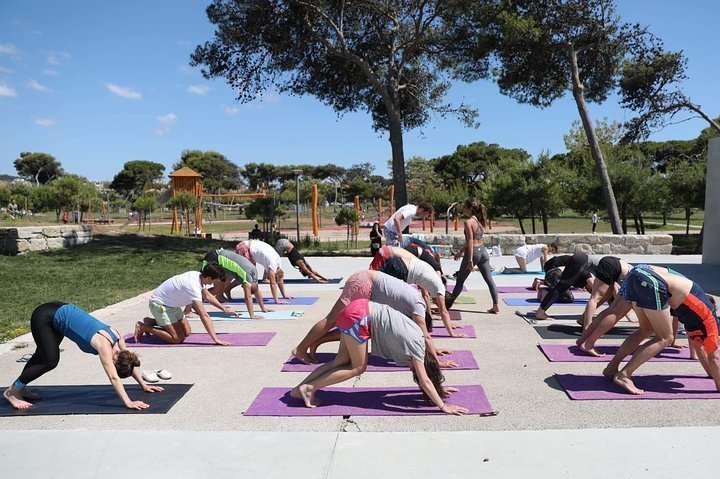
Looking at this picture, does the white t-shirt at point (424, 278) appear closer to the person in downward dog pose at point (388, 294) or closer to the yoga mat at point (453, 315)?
the person in downward dog pose at point (388, 294)

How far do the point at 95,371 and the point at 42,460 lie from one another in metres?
2.26

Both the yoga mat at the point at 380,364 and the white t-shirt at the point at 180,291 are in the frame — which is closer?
the yoga mat at the point at 380,364

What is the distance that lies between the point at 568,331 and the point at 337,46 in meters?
14.6

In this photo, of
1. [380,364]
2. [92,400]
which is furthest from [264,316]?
[92,400]

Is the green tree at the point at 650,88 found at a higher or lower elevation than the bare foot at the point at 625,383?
higher

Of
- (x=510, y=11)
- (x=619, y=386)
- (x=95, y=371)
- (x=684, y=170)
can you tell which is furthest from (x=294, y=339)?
(x=684, y=170)

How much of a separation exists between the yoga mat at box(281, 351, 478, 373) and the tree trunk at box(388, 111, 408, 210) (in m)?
13.1

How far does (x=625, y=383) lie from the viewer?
16.0 ft

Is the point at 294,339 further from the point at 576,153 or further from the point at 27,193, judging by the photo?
the point at 27,193

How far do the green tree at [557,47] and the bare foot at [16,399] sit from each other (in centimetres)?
1655

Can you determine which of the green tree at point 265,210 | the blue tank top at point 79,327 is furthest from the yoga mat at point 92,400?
the green tree at point 265,210

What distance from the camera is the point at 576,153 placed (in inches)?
1331

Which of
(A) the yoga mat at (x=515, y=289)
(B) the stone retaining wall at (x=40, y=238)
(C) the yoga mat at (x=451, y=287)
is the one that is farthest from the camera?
(B) the stone retaining wall at (x=40, y=238)

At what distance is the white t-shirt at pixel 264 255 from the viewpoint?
9.06 meters
